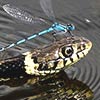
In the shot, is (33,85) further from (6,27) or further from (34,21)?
(6,27)

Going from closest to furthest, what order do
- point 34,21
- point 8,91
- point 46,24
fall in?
point 8,91 → point 34,21 → point 46,24

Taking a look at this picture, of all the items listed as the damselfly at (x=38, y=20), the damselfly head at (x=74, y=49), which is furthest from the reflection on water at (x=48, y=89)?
the damselfly at (x=38, y=20)

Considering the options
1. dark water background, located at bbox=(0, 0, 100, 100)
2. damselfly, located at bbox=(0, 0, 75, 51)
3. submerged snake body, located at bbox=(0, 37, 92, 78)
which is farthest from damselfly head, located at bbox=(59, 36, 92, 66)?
damselfly, located at bbox=(0, 0, 75, 51)

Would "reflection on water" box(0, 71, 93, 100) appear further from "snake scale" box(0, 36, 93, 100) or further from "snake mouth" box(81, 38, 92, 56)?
"snake mouth" box(81, 38, 92, 56)

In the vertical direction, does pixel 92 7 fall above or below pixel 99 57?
above

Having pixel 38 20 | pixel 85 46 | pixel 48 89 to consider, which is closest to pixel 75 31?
pixel 38 20

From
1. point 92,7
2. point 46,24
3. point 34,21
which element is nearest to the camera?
point 34,21

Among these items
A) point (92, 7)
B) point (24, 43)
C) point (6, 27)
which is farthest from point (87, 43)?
point (92, 7)

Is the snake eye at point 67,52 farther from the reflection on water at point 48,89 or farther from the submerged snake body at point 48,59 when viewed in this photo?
the reflection on water at point 48,89
